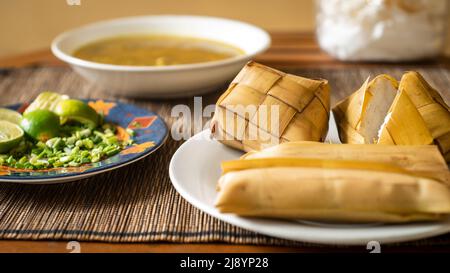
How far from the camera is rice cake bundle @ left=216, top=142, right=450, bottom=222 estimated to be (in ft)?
2.34

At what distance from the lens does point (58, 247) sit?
791 millimetres

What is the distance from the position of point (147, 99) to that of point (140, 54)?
192 millimetres

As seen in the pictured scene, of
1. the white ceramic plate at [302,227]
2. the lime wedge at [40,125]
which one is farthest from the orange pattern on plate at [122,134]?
the white ceramic plate at [302,227]

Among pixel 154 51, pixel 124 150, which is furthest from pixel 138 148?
pixel 154 51

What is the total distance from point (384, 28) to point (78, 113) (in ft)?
2.81

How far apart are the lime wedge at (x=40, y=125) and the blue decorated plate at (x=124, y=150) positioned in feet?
0.41

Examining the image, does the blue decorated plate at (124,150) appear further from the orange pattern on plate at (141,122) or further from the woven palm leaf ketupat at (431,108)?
the woven palm leaf ketupat at (431,108)

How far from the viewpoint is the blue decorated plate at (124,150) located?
88 cm

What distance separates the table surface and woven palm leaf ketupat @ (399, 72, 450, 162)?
0.61 ft

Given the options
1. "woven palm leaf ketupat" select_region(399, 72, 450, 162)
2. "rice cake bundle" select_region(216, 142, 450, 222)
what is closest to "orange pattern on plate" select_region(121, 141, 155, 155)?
"rice cake bundle" select_region(216, 142, 450, 222)

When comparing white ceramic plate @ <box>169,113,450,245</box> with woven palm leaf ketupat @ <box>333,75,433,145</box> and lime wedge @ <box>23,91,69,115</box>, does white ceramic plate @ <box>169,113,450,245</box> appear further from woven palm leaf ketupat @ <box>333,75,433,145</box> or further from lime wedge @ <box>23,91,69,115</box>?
lime wedge @ <box>23,91,69,115</box>
